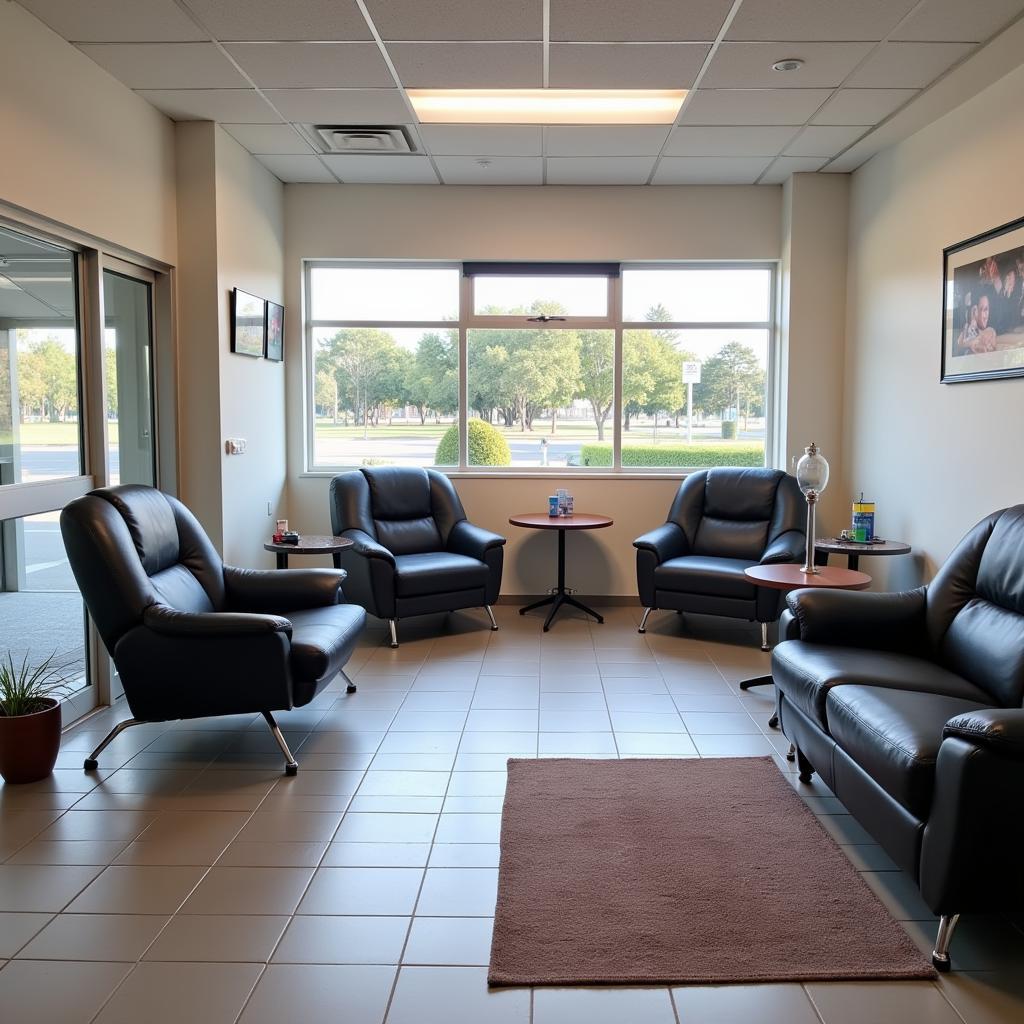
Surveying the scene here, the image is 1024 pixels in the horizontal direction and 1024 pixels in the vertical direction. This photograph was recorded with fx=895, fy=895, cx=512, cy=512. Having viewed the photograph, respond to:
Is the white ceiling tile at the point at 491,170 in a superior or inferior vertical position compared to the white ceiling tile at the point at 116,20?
superior

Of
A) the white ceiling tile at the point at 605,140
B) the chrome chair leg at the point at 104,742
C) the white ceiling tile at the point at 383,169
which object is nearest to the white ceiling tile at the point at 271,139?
the white ceiling tile at the point at 383,169

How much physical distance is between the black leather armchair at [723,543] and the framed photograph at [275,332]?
2638 millimetres

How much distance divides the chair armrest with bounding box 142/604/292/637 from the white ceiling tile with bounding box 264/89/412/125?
100 inches

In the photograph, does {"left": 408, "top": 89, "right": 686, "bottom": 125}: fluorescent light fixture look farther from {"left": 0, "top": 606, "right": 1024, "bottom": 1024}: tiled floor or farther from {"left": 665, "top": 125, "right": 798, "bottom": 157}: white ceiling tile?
{"left": 0, "top": 606, "right": 1024, "bottom": 1024}: tiled floor

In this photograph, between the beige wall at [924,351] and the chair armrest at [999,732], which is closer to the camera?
the chair armrest at [999,732]

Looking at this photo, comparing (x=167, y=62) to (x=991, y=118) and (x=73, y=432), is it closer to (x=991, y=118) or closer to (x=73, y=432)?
(x=73, y=432)

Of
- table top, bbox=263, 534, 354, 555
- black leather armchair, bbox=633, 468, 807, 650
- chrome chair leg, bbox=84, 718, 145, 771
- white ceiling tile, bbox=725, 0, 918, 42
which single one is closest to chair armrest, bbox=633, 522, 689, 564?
→ black leather armchair, bbox=633, 468, 807, 650

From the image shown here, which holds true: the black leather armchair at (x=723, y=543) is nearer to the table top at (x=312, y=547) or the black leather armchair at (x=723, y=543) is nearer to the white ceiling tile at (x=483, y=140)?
the table top at (x=312, y=547)

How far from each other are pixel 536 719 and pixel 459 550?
6.78 ft

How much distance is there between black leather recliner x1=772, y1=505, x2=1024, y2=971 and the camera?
2078mm

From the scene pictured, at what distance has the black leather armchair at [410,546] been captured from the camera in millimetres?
5219

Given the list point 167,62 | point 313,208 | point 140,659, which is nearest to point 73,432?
point 140,659

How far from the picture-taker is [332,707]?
4.11 m

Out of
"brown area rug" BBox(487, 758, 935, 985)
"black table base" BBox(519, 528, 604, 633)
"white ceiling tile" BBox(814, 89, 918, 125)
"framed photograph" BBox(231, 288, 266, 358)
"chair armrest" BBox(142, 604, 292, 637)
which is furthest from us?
"black table base" BBox(519, 528, 604, 633)
